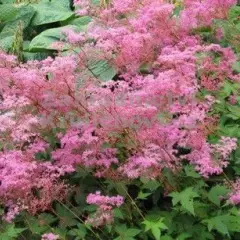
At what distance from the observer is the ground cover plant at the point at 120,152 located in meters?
2.91

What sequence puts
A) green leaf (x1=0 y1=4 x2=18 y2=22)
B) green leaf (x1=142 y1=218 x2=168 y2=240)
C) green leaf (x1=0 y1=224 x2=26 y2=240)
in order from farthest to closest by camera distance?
green leaf (x1=0 y1=4 x2=18 y2=22), green leaf (x1=0 y1=224 x2=26 y2=240), green leaf (x1=142 y1=218 x2=168 y2=240)

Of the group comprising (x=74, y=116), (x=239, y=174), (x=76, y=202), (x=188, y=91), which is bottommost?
(x=76, y=202)

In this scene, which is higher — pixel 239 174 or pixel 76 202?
pixel 239 174

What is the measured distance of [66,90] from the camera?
10.2 feet

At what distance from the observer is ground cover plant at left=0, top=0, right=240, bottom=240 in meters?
2.91

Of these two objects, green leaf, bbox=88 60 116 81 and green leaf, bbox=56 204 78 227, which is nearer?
green leaf, bbox=56 204 78 227

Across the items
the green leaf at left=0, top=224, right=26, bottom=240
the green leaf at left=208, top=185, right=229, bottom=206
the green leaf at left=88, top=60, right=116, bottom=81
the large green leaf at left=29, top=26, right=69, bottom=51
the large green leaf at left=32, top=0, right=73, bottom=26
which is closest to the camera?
the green leaf at left=0, top=224, right=26, bottom=240

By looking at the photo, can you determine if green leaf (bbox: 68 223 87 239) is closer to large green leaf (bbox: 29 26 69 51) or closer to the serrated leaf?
the serrated leaf

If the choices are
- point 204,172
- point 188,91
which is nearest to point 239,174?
point 204,172

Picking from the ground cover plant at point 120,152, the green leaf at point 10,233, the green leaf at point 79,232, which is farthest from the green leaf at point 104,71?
the green leaf at point 10,233

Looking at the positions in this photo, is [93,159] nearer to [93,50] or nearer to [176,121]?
[176,121]

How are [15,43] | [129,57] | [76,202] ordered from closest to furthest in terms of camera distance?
[76,202], [129,57], [15,43]

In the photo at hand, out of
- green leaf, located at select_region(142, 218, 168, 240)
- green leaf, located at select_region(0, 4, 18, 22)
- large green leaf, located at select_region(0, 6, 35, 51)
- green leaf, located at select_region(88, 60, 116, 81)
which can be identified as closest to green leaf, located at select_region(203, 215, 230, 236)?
green leaf, located at select_region(142, 218, 168, 240)

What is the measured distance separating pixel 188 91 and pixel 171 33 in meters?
0.97
